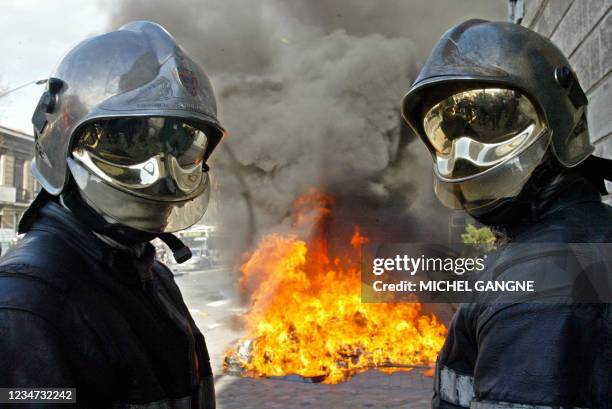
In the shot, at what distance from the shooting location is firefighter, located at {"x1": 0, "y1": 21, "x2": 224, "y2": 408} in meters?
1.51

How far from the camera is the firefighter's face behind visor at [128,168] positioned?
68.0 inches

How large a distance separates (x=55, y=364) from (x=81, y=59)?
97 centimetres

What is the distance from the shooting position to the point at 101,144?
68.6 inches

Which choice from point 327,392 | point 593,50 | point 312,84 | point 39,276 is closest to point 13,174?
point 312,84

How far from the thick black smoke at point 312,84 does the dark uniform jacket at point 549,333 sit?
9982 millimetres

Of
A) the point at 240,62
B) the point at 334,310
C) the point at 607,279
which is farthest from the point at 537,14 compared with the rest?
the point at 240,62

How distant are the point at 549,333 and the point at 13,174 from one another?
33516 millimetres

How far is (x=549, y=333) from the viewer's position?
1.41 m

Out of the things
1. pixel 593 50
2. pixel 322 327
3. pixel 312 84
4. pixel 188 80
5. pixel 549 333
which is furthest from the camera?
pixel 312 84

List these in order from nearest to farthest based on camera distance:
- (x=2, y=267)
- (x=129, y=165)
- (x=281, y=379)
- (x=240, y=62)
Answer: (x=2, y=267) → (x=129, y=165) → (x=281, y=379) → (x=240, y=62)

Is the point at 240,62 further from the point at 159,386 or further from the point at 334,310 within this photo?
the point at 159,386

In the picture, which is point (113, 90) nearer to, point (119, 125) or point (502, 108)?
point (119, 125)

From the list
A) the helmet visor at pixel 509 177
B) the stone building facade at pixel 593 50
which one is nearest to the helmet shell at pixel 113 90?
the helmet visor at pixel 509 177

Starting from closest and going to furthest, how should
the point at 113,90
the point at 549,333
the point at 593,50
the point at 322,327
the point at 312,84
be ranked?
the point at 549,333 < the point at 113,90 < the point at 593,50 < the point at 322,327 < the point at 312,84
